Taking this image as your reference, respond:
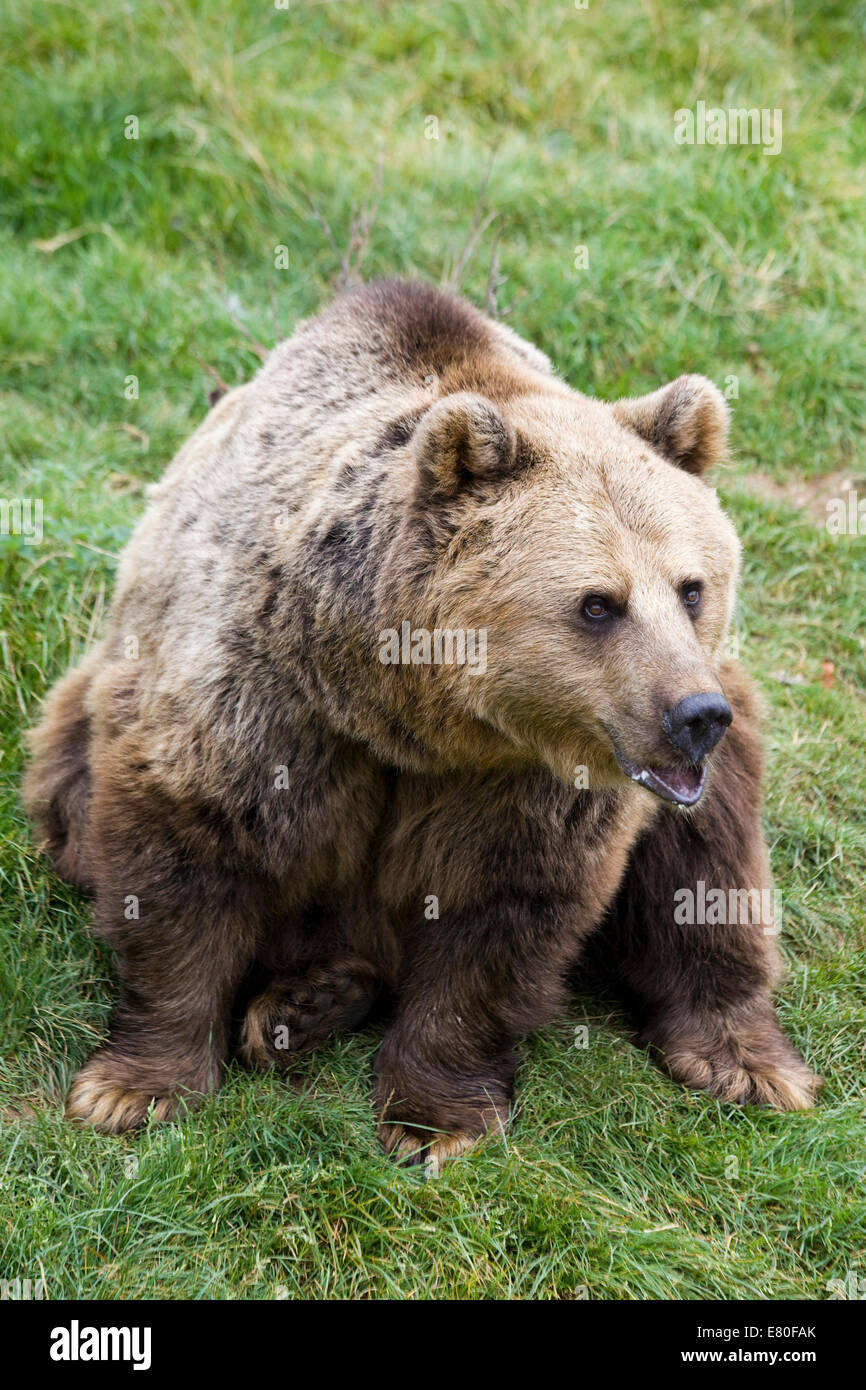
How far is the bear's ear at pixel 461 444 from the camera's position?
15.3ft

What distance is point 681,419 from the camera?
5141 millimetres

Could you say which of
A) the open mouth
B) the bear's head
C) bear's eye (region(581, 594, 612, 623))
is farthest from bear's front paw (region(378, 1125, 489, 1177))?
bear's eye (region(581, 594, 612, 623))

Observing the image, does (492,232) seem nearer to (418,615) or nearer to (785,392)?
(785,392)

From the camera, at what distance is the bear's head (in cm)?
459

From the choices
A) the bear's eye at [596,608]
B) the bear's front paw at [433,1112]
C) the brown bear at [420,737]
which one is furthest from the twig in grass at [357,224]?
the bear's front paw at [433,1112]

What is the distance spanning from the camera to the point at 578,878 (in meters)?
5.46

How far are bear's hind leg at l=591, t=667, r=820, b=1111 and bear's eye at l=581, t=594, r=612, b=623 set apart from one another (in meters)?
1.67

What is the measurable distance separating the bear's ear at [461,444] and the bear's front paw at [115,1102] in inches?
96.6

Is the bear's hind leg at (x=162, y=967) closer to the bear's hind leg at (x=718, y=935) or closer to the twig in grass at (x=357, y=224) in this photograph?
the bear's hind leg at (x=718, y=935)

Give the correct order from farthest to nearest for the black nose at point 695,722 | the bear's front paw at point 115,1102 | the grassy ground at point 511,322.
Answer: the bear's front paw at point 115,1102 < the grassy ground at point 511,322 < the black nose at point 695,722

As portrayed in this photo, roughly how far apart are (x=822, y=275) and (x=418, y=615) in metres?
6.25

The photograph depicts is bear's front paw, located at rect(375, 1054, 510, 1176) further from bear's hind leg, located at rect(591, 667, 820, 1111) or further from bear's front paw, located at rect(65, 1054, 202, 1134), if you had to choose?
bear's hind leg, located at rect(591, 667, 820, 1111)

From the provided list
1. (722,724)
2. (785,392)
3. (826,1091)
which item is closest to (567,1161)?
(826,1091)

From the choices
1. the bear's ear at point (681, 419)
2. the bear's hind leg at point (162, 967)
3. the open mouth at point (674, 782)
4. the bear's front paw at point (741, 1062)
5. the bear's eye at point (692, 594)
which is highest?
the bear's ear at point (681, 419)
